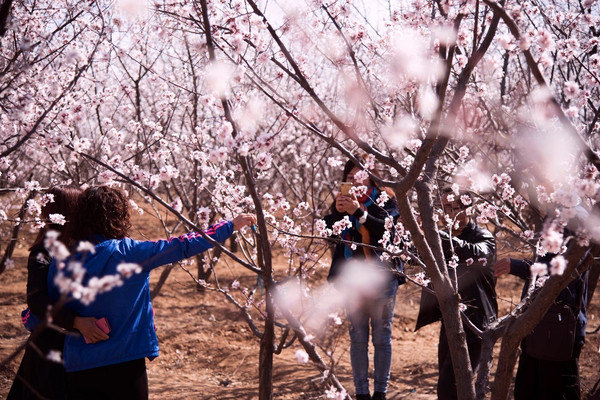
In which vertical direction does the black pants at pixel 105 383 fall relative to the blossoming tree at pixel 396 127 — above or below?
below

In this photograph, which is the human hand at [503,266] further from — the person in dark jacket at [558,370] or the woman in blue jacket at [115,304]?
the woman in blue jacket at [115,304]

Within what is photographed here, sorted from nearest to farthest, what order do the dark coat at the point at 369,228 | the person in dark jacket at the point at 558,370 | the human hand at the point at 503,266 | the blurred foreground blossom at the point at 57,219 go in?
the blurred foreground blossom at the point at 57,219
the human hand at the point at 503,266
the person in dark jacket at the point at 558,370
the dark coat at the point at 369,228

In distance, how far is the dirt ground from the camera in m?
5.85

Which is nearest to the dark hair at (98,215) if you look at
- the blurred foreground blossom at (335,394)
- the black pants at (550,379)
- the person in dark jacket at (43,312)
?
the person in dark jacket at (43,312)

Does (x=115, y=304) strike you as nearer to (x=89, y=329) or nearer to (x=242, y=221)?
(x=89, y=329)

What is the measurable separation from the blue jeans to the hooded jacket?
1.94 m

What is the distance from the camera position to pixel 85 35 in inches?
223

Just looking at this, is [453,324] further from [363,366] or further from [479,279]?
[363,366]

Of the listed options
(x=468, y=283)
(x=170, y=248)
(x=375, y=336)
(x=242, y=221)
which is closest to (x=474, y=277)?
(x=468, y=283)

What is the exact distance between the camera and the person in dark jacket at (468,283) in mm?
4012

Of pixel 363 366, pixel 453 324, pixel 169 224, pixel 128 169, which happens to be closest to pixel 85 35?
pixel 128 169

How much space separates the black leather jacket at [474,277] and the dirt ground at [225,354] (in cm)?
99

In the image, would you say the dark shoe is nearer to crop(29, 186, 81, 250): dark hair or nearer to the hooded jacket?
the hooded jacket

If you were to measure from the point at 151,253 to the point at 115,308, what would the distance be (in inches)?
13.1
